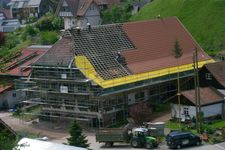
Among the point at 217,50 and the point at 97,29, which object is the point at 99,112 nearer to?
the point at 97,29

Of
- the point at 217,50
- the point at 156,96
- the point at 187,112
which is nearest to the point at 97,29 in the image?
the point at 156,96

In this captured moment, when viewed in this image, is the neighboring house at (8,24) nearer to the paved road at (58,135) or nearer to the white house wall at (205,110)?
the paved road at (58,135)

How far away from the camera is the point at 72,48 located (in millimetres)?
44375

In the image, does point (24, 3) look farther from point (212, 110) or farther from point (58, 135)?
point (212, 110)

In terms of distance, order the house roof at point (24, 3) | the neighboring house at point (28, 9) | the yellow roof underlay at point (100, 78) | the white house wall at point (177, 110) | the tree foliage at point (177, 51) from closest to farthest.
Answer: the white house wall at point (177, 110) → the yellow roof underlay at point (100, 78) → the tree foliage at point (177, 51) → the neighboring house at point (28, 9) → the house roof at point (24, 3)

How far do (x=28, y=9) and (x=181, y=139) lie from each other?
78.4 metres

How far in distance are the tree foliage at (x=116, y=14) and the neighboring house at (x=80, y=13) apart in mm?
1462

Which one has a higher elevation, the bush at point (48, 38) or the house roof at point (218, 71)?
the bush at point (48, 38)

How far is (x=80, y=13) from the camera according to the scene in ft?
275

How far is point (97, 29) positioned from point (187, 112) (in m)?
11.3

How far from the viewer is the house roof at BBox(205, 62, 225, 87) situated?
143 feet

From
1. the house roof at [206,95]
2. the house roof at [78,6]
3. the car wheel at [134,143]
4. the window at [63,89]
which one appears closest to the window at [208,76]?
the house roof at [206,95]

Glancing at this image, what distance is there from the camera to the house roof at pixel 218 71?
43.5 meters

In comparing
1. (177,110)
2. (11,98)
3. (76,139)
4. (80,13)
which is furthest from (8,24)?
(76,139)
